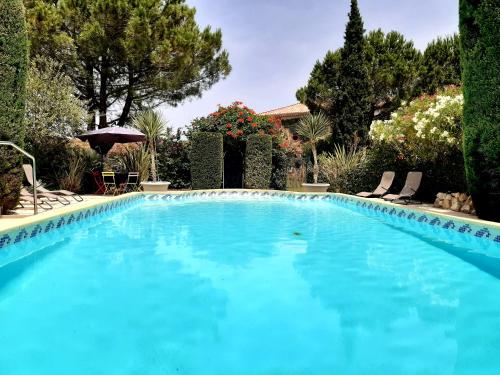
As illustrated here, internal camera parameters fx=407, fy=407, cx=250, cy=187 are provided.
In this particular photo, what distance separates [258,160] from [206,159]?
2029mm

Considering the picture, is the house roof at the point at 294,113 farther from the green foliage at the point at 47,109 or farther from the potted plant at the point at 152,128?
the green foliage at the point at 47,109

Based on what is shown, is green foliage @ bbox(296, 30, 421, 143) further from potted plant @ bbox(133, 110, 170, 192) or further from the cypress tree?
potted plant @ bbox(133, 110, 170, 192)

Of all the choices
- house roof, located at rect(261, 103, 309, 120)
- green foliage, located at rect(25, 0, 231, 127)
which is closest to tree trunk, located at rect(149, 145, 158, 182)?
green foliage, located at rect(25, 0, 231, 127)

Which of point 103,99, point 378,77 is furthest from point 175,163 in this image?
point 378,77

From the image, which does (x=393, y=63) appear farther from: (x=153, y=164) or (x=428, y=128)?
(x=153, y=164)

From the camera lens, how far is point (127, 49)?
17172 millimetres

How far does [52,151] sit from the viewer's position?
1388 cm

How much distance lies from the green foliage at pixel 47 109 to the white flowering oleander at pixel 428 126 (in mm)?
10017

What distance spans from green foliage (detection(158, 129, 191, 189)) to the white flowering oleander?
7.85 meters

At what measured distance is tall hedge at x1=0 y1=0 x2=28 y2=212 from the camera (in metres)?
6.77

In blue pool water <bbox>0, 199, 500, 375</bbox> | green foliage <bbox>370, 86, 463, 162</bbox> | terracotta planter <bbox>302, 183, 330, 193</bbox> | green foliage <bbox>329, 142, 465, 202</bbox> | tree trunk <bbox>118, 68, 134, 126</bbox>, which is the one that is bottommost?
blue pool water <bbox>0, 199, 500, 375</bbox>

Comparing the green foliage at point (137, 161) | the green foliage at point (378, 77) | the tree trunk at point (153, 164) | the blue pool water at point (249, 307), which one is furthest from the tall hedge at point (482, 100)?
the green foliage at point (378, 77)

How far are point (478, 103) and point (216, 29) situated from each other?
15537 mm

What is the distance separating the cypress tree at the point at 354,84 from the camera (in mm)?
19141
